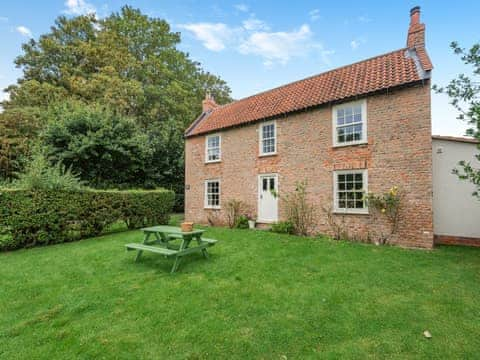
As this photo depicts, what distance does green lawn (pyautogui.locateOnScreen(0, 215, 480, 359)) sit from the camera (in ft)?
9.27

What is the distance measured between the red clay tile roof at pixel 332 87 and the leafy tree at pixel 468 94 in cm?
211

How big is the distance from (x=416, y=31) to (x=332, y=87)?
11.1ft

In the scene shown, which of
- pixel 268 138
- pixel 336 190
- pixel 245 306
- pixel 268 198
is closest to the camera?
pixel 245 306

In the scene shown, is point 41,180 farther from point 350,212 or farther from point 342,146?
point 350,212

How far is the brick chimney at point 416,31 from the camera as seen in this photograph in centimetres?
840

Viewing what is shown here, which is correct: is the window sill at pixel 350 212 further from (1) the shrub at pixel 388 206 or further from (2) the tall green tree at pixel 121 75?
(2) the tall green tree at pixel 121 75


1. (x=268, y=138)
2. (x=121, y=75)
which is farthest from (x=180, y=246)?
(x=121, y=75)

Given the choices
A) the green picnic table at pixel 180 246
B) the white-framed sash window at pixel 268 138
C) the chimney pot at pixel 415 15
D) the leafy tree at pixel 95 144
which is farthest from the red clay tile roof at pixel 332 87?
the green picnic table at pixel 180 246

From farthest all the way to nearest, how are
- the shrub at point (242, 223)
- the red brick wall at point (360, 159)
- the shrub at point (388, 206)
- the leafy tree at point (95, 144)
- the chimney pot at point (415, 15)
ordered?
the leafy tree at point (95, 144) < the shrub at point (242, 223) < the chimney pot at point (415, 15) < the shrub at point (388, 206) < the red brick wall at point (360, 159)

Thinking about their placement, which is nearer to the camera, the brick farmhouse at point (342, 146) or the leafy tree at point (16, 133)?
the brick farmhouse at point (342, 146)

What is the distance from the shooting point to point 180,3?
11.5 m

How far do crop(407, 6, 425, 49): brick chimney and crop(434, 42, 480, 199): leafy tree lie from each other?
3.95m

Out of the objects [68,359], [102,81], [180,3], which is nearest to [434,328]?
[68,359]

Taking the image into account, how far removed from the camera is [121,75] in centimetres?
2234
